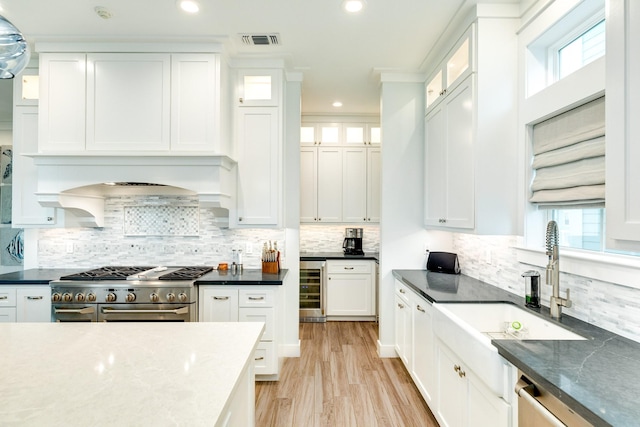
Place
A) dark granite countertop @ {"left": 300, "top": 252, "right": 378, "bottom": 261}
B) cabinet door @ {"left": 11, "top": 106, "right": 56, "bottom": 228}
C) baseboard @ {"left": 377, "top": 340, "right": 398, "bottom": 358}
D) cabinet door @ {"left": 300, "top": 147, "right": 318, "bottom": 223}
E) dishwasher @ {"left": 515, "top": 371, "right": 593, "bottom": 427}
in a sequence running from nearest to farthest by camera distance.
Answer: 1. dishwasher @ {"left": 515, "top": 371, "right": 593, "bottom": 427}
2. cabinet door @ {"left": 11, "top": 106, "right": 56, "bottom": 228}
3. baseboard @ {"left": 377, "top": 340, "right": 398, "bottom": 358}
4. dark granite countertop @ {"left": 300, "top": 252, "right": 378, "bottom": 261}
5. cabinet door @ {"left": 300, "top": 147, "right": 318, "bottom": 223}

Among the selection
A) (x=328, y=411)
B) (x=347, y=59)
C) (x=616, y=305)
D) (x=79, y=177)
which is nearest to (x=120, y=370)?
(x=328, y=411)

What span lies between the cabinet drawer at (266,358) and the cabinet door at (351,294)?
1638 millimetres

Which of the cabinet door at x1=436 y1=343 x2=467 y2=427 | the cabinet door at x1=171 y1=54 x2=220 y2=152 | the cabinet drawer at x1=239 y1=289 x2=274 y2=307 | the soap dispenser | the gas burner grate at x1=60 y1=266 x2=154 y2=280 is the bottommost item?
the cabinet door at x1=436 y1=343 x2=467 y2=427

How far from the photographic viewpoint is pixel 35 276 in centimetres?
286

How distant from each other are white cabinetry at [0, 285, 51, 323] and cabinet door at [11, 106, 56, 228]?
646 millimetres

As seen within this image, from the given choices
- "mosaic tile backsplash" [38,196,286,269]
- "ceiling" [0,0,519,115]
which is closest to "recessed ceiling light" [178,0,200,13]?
"ceiling" [0,0,519,115]

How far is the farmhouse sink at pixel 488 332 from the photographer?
142cm

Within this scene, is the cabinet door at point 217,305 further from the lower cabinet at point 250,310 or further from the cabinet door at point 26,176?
the cabinet door at point 26,176

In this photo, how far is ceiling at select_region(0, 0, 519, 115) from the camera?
88.2 inches

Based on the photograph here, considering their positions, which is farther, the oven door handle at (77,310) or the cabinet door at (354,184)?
the cabinet door at (354,184)

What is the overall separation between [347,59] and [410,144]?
1.05 m

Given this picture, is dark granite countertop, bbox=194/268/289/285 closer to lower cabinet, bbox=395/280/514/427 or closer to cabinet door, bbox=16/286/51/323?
lower cabinet, bbox=395/280/514/427

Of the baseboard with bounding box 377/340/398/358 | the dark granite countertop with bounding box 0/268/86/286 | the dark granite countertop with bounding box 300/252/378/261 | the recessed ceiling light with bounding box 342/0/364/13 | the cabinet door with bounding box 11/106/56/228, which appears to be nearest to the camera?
the recessed ceiling light with bounding box 342/0/364/13

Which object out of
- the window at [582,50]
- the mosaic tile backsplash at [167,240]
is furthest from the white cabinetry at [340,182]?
the window at [582,50]
